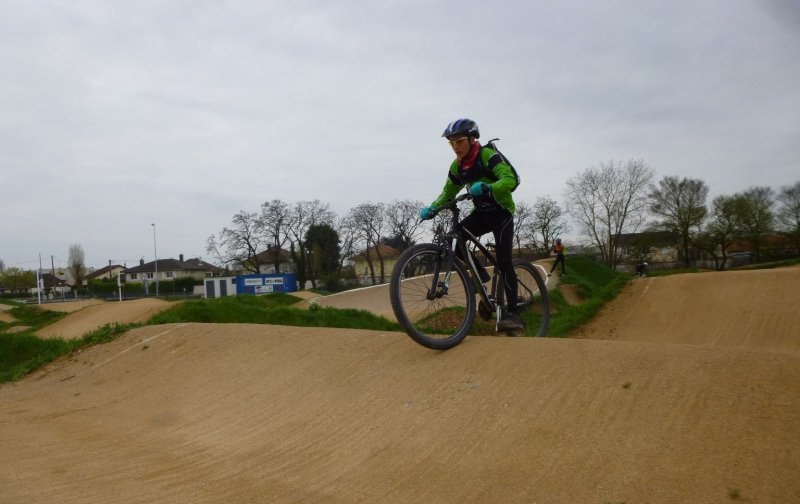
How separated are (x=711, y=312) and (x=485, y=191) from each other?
10804 millimetres

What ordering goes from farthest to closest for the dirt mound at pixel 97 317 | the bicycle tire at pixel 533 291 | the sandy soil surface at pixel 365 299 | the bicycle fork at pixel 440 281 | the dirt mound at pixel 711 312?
the sandy soil surface at pixel 365 299 → the dirt mound at pixel 97 317 → the dirt mound at pixel 711 312 → the bicycle tire at pixel 533 291 → the bicycle fork at pixel 440 281

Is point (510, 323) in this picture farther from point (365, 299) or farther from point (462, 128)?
point (365, 299)

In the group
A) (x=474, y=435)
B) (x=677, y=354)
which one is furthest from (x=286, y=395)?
(x=677, y=354)

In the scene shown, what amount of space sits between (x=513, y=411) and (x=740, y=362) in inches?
56.2

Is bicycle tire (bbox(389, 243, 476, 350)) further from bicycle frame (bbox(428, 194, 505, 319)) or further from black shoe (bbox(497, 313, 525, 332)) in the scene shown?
black shoe (bbox(497, 313, 525, 332))

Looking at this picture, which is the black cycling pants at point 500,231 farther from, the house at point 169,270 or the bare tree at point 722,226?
the house at point 169,270

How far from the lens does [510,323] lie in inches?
225

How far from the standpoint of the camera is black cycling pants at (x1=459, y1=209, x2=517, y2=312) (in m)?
5.54

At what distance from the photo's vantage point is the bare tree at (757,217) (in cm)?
5328

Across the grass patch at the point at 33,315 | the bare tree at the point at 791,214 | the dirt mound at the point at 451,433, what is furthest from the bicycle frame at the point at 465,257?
the bare tree at the point at 791,214

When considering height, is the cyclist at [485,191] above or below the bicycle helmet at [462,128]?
below

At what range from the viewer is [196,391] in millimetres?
6094

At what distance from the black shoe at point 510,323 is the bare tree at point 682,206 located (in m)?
57.0

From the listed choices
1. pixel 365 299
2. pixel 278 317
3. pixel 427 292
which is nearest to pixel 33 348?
pixel 278 317
